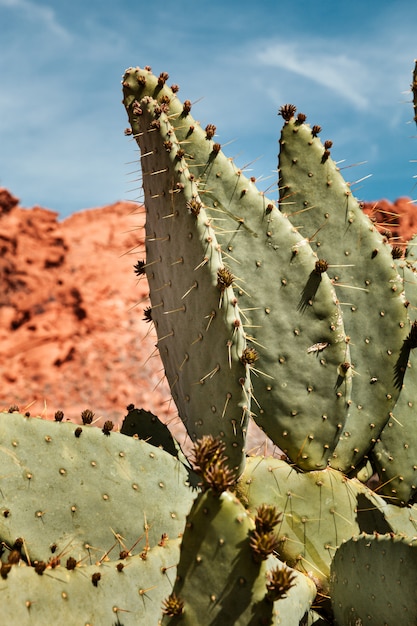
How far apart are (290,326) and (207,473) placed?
0.97 metres

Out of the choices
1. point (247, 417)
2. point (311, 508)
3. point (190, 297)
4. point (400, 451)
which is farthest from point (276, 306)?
point (400, 451)

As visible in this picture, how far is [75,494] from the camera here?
198 centimetres

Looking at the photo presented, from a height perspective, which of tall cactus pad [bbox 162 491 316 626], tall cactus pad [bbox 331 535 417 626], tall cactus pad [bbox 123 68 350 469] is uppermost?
tall cactus pad [bbox 123 68 350 469]

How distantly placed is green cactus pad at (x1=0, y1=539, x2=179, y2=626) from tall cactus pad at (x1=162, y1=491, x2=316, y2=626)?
31 cm

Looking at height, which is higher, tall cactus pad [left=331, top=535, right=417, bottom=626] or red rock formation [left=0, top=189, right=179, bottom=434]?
red rock formation [left=0, top=189, right=179, bottom=434]

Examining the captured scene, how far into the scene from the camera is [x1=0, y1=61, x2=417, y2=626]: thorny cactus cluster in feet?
5.87

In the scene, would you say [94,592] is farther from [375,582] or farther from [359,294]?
[359,294]

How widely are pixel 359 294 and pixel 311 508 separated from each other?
73 centimetres

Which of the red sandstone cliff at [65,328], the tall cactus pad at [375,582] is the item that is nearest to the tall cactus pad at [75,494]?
the tall cactus pad at [375,582]

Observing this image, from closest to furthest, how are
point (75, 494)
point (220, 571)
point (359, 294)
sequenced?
point (220, 571) → point (75, 494) → point (359, 294)

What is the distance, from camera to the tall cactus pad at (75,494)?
76.4 inches

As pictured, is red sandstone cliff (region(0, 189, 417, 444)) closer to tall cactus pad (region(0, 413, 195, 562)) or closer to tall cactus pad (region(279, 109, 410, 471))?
tall cactus pad (region(279, 109, 410, 471))

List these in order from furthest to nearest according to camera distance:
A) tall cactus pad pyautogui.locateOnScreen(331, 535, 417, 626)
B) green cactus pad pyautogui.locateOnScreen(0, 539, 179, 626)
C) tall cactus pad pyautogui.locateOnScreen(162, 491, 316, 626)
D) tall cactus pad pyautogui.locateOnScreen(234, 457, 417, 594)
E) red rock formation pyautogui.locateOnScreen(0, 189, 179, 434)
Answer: red rock formation pyautogui.locateOnScreen(0, 189, 179, 434) < tall cactus pad pyautogui.locateOnScreen(234, 457, 417, 594) < tall cactus pad pyautogui.locateOnScreen(331, 535, 417, 626) < green cactus pad pyautogui.locateOnScreen(0, 539, 179, 626) < tall cactus pad pyautogui.locateOnScreen(162, 491, 316, 626)

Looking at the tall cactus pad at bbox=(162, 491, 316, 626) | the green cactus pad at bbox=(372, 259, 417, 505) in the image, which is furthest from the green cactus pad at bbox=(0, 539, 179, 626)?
the green cactus pad at bbox=(372, 259, 417, 505)
